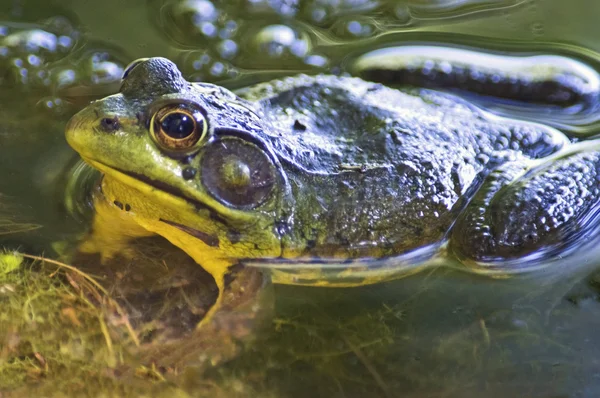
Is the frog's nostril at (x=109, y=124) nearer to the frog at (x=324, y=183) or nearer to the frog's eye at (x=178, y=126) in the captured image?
the frog at (x=324, y=183)

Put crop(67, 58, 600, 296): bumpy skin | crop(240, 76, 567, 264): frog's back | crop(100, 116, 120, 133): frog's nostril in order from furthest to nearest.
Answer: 1. crop(240, 76, 567, 264): frog's back
2. crop(67, 58, 600, 296): bumpy skin
3. crop(100, 116, 120, 133): frog's nostril

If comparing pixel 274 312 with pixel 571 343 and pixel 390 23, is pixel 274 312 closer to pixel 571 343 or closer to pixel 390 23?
pixel 571 343

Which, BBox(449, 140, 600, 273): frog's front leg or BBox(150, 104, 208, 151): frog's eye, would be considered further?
BBox(449, 140, 600, 273): frog's front leg

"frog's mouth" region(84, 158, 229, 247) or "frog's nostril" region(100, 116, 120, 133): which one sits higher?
"frog's nostril" region(100, 116, 120, 133)

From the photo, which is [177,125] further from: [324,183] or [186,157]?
[324,183]

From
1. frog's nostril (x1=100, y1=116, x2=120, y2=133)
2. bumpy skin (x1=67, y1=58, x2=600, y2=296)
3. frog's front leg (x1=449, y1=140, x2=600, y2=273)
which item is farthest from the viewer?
frog's front leg (x1=449, y1=140, x2=600, y2=273)

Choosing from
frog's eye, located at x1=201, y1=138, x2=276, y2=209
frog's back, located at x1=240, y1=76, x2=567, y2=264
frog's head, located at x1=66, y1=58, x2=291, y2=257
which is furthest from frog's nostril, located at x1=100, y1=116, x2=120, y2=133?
frog's back, located at x1=240, y1=76, x2=567, y2=264

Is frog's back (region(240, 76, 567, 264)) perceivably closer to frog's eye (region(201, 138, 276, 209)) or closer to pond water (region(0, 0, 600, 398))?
frog's eye (region(201, 138, 276, 209))
